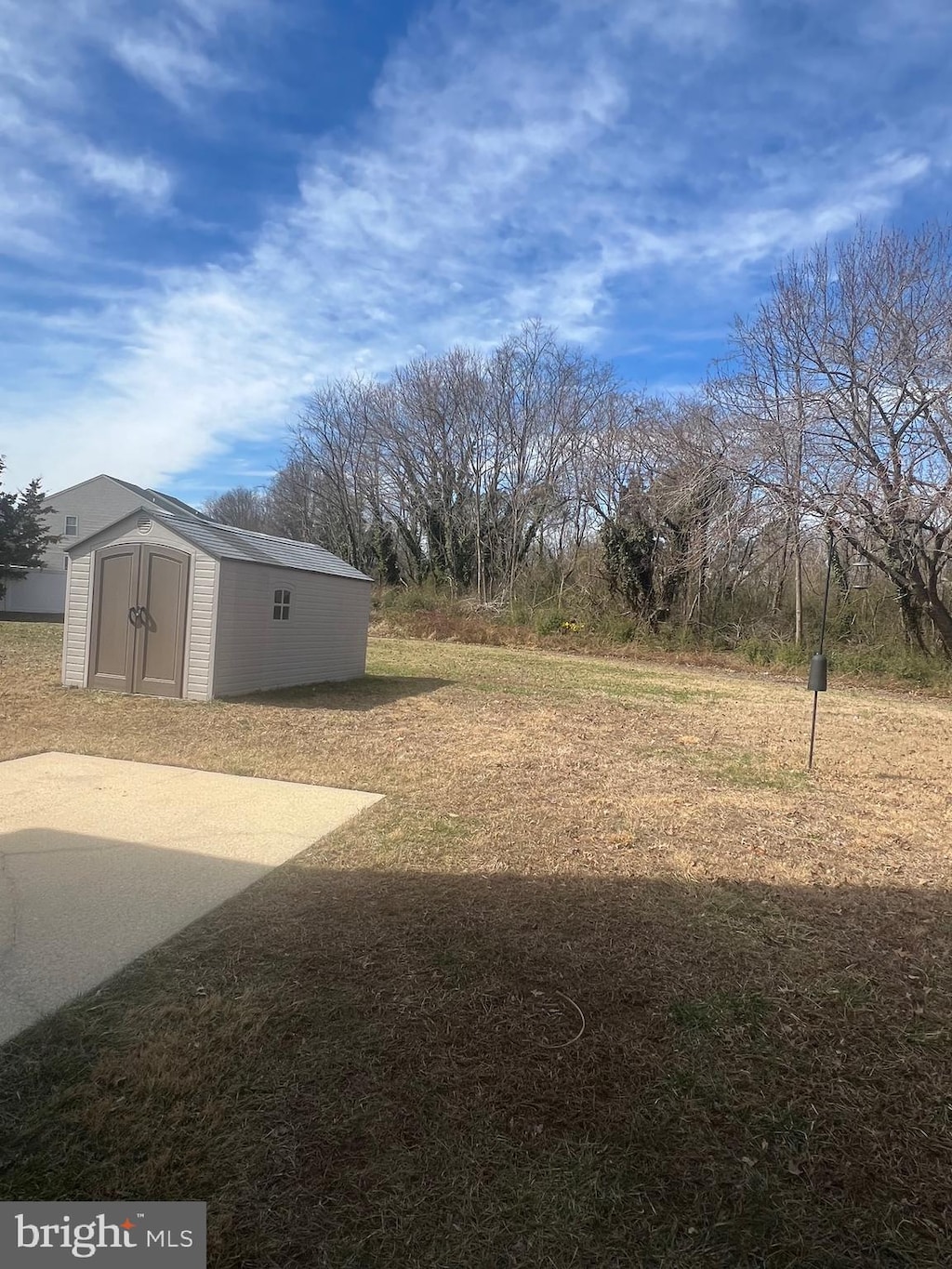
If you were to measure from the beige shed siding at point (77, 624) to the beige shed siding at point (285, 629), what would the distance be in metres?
1.86

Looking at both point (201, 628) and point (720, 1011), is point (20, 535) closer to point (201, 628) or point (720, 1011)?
point (201, 628)

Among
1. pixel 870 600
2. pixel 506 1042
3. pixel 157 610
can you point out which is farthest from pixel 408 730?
pixel 870 600

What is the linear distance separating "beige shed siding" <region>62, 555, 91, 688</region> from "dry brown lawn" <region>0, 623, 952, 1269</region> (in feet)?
21.5

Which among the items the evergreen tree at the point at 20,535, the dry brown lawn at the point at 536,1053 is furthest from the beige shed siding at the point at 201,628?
the evergreen tree at the point at 20,535

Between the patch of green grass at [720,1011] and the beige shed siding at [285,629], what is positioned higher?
the beige shed siding at [285,629]

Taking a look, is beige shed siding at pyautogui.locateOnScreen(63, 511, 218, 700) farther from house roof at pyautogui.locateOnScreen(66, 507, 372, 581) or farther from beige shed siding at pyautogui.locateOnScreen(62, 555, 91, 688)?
house roof at pyautogui.locateOnScreen(66, 507, 372, 581)

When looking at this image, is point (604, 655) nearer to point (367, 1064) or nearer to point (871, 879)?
point (871, 879)

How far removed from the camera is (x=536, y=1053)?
2.49 meters

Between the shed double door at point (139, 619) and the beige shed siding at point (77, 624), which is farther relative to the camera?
the beige shed siding at point (77, 624)

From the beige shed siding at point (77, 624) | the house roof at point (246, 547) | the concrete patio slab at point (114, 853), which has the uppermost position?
the house roof at point (246, 547)

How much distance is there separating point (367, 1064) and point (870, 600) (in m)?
19.4

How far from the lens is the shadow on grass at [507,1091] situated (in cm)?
182

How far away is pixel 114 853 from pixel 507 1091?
2.81 metres

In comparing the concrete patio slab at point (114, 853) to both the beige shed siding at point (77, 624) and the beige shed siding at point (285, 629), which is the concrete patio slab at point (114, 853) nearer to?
the beige shed siding at point (285, 629)
